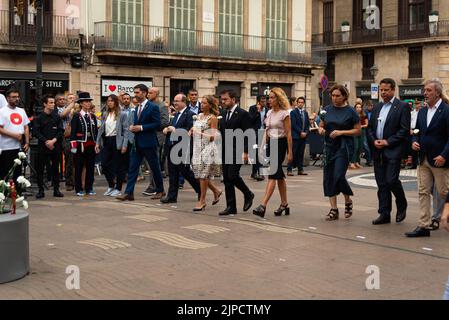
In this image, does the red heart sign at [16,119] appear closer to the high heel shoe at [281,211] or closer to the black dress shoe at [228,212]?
the black dress shoe at [228,212]

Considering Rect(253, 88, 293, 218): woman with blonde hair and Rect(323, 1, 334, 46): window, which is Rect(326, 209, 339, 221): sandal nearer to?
Rect(253, 88, 293, 218): woman with blonde hair

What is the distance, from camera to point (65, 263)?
736 cm

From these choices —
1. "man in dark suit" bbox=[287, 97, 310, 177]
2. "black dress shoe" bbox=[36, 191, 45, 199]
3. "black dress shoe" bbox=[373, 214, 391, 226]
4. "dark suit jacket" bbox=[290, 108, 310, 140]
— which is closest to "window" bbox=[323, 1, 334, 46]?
"man in dark suit" bbox=[287, 97, 310, 177]

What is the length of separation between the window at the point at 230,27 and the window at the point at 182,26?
1.66 meters

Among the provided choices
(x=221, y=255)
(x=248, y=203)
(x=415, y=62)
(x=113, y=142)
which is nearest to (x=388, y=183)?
(x=248, y=203)

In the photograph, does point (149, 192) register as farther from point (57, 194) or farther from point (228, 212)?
point (228, 212)

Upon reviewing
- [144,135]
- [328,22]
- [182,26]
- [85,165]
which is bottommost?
[85,165]

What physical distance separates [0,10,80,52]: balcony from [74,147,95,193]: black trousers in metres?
15.3

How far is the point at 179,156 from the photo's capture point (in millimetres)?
12203

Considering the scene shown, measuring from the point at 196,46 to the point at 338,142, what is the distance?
23.8 m

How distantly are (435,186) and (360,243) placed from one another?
1.35 m

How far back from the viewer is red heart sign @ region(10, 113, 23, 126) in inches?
459

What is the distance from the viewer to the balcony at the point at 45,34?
27.5 meters
